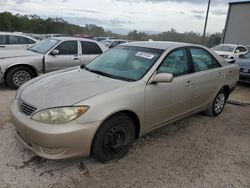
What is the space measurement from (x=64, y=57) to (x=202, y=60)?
4.10 m

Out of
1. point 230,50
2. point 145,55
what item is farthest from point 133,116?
point 230,50

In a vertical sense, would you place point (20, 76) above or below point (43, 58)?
below

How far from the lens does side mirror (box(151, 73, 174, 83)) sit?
3664 mm

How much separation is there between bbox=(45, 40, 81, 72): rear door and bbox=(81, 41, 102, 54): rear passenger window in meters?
0.22

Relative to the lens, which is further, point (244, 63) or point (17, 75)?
point (244, 63)

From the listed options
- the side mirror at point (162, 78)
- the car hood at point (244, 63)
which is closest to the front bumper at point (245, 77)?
the car hood at point (244, 63)

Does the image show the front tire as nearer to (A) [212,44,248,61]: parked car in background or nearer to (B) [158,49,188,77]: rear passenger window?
(B) [158,49,188,77]: rear passenger window

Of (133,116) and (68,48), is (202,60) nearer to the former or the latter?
(133,116)

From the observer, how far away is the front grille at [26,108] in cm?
317

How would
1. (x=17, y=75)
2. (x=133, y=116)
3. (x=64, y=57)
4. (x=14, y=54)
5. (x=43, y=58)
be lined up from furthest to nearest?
(x=64, y=57), (x=43, y=58), (x=14, y=54), (x=17, y=75), (x=133, y=116)

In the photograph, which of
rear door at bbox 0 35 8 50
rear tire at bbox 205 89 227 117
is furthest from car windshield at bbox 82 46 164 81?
rear door at bbox 0 35 8 50

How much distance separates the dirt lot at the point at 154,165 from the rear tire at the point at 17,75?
2.47m

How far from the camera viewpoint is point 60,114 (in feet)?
9.90

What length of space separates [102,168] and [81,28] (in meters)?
43.8
